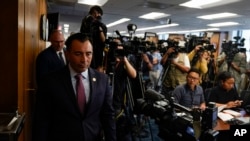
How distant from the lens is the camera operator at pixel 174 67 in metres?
3.70

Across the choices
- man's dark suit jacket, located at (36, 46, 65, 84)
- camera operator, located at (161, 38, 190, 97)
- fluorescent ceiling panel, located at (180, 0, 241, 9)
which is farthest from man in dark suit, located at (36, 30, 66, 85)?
fluorescent ceiling panel, located at (180, 0, 241, 9)

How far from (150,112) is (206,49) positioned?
8.53 feet

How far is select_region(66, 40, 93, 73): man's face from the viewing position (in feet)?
4.67

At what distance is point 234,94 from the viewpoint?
3139mm

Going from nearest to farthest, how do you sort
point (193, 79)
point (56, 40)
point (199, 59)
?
point (56, 40) → point (193, 79) → point (199, 59)

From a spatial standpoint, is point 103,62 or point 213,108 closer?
point 213,108

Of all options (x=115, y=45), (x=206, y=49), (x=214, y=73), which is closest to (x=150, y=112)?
(x=115, y=45)

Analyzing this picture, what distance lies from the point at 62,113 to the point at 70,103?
0.25 feet

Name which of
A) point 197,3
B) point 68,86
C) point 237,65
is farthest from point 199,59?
point 68,86

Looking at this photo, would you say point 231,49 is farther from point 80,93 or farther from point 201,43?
point 80,93

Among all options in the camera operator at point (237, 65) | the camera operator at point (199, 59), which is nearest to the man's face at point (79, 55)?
the camera operator at point (199, 59)

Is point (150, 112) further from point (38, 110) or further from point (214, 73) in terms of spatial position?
point (214, 73)

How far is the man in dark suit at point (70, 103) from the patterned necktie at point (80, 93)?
0.01 metres

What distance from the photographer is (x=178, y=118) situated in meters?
1.47
